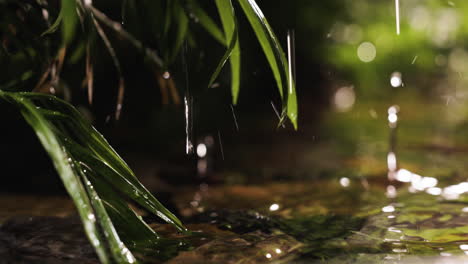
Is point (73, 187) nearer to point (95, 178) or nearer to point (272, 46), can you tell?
point (95, 178)

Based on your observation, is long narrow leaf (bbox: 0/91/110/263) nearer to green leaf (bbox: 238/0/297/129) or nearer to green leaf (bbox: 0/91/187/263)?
green leaf (bbox: 0/91/187/263)

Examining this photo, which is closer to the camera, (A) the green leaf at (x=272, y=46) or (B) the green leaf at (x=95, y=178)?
(B) the green leaf at (x=95, y=178)

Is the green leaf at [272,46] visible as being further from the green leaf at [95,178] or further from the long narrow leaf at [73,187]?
the long narrow leaf at [73,187]

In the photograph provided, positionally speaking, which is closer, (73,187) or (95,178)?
(73,187)

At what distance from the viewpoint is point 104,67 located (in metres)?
2.89

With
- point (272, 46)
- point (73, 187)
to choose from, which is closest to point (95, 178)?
point (73, 187)

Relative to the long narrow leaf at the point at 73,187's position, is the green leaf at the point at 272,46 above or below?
above

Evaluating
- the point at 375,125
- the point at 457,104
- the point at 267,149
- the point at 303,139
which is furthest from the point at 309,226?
the point at 457,104

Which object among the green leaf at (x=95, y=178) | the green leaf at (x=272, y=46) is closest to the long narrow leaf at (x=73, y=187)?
the green leaf at (x=95, y=178)

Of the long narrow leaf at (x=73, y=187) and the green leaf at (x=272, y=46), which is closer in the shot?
the long narrow leaf at (x=73, y=187)

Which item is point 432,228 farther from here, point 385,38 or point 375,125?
point 385,38

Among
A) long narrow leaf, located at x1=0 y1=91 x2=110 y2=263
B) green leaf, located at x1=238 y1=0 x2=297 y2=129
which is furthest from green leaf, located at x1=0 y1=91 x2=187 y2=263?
green leaf, located at x1=238 y1=0 x2=297 y2=129

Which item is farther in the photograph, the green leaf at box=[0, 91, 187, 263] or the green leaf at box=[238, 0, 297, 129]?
the green leaf at box=[238, 0, 297, 129]

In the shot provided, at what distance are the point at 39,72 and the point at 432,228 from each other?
1.23 m
